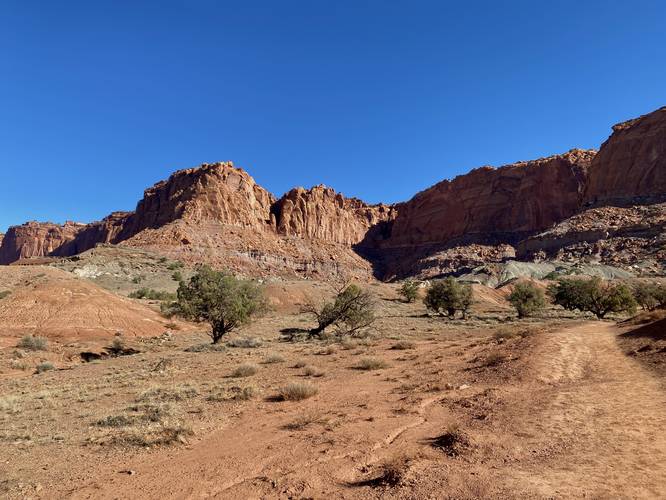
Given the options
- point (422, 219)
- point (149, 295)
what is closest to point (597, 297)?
point (149, 295)

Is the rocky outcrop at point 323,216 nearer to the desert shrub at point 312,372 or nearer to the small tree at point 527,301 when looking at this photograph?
the small tree at point 527,301

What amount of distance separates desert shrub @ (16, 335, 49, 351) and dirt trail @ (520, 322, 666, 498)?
26.9 metres

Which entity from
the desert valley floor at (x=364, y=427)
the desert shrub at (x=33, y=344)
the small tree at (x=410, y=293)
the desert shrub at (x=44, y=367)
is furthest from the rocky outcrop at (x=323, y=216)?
the desert valley floor at (x=364, y=427)

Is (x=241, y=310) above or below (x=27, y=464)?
above

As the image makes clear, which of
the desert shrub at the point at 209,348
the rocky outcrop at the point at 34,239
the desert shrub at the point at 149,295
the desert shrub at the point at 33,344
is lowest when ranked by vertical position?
the desert shrub at the point at 209,348

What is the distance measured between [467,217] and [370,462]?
132637 millimetres

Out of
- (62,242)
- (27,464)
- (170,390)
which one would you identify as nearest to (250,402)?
(170,390)

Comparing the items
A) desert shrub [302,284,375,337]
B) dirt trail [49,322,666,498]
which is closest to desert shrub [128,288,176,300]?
desert shrub [302,284,375,337]

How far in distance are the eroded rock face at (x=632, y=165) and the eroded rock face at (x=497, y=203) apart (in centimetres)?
985

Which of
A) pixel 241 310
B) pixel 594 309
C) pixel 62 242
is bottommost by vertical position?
pixel 594 309

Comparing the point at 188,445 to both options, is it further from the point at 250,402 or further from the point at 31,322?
the point at 31,322

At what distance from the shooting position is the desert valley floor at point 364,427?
17.4 ft

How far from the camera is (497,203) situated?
126 metres

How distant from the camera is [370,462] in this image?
595 centimetres
